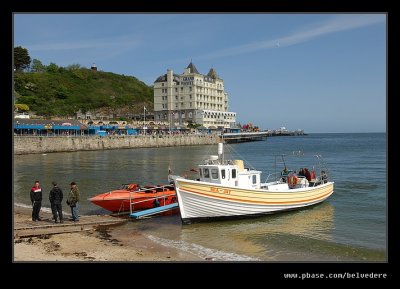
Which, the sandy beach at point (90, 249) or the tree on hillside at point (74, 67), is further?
the tree on hillside at point (74, 67)

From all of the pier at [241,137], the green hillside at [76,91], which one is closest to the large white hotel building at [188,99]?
the pier at [241,137]

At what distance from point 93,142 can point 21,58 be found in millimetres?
78484

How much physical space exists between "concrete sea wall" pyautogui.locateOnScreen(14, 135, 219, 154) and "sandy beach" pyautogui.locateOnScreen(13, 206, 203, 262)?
211ft

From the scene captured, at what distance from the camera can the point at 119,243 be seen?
15469mm

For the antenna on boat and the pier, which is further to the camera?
the pier

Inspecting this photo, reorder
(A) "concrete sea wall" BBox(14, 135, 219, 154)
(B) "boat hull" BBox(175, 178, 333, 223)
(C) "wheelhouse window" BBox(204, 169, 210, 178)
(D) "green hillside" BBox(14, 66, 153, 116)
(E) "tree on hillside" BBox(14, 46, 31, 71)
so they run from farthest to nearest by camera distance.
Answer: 1. (E) "tree on hillside" BBox(14, 46, 31, 71)
2. (D) "green hillside" BBox(14, 66, 153, 116)
3. (A) "concrete sea wall" BBox(14, 135, 219, 154)
4. (C) "wheelhouse window" BBox(204, 169, 210, 178)
5. (B) "boat hull" BBox(175, 178, 333, 223)

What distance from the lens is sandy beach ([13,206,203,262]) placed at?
1315 centimetres

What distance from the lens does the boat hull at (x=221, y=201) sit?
63.6ft

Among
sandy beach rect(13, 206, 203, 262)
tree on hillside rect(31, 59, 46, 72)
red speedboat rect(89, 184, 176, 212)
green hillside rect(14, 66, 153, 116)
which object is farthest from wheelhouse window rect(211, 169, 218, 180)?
tree on hillside rect(31, 59, 46, 72)

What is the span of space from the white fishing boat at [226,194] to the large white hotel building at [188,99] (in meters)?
121

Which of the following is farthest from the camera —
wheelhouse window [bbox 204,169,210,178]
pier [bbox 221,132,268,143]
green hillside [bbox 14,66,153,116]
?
pier [bbox 221,132,268,143]

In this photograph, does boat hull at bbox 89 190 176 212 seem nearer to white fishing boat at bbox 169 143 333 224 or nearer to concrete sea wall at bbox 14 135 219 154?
A: white fishing boat at bbox 169 143 333 224

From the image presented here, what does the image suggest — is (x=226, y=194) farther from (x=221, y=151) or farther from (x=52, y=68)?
(x=52, y=68)

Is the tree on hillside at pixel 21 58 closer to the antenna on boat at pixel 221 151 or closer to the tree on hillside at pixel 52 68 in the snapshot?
the tree on hillside at pixel 52 68
